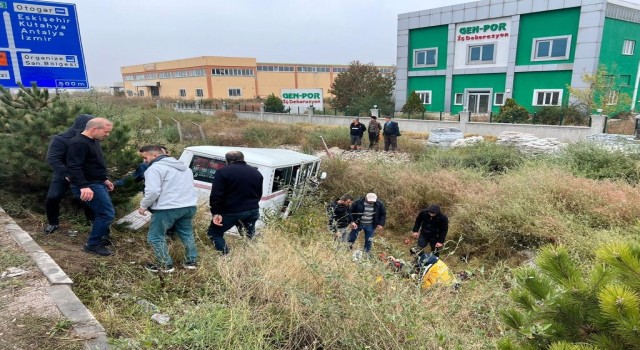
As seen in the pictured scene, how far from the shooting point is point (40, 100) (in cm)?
543

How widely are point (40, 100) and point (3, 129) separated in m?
0.66

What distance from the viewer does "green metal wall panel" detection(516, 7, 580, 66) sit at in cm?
2030

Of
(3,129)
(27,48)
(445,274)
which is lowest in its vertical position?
(445,274)

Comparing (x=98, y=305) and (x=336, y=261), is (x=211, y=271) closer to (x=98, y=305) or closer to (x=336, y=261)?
(x=98, y=305)

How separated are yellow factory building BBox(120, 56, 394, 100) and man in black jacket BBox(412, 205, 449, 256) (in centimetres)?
4196

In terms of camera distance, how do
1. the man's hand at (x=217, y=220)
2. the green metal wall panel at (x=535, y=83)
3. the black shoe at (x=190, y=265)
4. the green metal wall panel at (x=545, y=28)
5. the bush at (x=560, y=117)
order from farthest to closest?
the green metal wall panel at (x=535, y=83) < the green metal wall panel at (x=545, y=28) < the bush at (x=560, y=117) < the man's hand at (x=217, y=220) < the black shoe at (x=190, y=265)

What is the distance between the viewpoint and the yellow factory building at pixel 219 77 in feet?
159

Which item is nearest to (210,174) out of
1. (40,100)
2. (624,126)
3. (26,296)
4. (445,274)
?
(40,100)

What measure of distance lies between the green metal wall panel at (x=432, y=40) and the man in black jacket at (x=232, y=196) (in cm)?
2403

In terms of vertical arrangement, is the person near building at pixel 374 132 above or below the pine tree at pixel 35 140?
below

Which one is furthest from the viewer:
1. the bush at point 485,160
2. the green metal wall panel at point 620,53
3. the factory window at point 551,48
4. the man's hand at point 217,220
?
the factory window at point 551,48

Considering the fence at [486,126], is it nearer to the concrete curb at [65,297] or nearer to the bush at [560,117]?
the bush at [560,117]

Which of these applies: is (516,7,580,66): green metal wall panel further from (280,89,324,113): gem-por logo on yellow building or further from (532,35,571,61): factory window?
(280,89,324,113): gem-por logo on yellow building

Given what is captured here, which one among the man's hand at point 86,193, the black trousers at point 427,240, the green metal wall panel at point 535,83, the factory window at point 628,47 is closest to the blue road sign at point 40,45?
the man's hand at point 86,193
